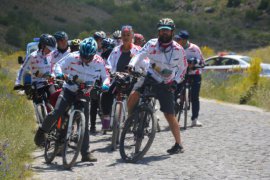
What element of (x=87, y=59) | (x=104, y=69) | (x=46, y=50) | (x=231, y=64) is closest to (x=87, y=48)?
(x=87, y=59)

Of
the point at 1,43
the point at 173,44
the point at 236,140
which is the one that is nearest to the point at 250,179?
the point at 173,44

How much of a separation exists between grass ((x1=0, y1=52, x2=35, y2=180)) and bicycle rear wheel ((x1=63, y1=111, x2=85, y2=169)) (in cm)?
59

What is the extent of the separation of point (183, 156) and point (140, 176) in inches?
69.5

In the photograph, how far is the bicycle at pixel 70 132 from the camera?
1015 centimetres

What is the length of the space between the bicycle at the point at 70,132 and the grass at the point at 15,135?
0.48m

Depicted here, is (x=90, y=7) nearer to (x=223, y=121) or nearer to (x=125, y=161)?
(x=223, y=121)

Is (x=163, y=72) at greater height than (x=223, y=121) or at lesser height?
greater

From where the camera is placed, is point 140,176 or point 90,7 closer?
point 140,176

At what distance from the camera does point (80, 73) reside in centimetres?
1073

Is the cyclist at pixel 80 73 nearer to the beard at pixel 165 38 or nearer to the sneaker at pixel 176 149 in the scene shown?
the beard at pixel 165 38

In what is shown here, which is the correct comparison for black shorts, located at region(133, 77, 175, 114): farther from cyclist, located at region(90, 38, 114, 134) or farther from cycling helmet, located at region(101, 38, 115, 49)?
cycling helmet, located at region(101, 38, 115, 49)

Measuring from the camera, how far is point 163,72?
37.0 feet

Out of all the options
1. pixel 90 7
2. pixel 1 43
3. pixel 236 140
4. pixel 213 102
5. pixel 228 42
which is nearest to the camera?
pixel 236 140

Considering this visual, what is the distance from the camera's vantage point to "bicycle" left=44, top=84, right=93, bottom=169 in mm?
10146
